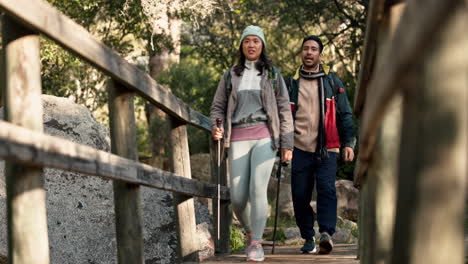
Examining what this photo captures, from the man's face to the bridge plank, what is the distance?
266cm

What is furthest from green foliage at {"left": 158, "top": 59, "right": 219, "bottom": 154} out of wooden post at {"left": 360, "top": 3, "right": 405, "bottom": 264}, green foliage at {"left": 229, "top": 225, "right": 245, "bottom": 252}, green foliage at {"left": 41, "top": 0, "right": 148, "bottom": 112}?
wooden post at {"left": 360, "top": 3, "right": 405, "bottom": 264}

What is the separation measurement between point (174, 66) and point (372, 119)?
1648cm

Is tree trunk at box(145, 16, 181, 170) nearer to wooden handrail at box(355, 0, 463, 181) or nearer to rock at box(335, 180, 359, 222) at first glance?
rock at box(335, 180, 359, 222)

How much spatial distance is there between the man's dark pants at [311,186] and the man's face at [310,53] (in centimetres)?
77

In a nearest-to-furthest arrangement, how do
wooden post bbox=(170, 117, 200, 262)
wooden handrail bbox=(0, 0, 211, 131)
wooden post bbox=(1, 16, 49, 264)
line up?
1. wooden handrail bbox=(0, 0, 211, 131)
2. wooden post bbox=(1, 16, 49, 264)
3. wooden post bbox=(170, 117, 200, 262)

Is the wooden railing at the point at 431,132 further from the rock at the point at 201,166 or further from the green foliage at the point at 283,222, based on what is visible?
the rock at the point at 201,166

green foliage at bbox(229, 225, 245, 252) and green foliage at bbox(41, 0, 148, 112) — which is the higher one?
green foliage at bbox(41, 0, 148, 112)

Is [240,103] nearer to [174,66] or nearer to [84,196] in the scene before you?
[84,196]

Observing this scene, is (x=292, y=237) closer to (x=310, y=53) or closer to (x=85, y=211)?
(x=310, y=53)

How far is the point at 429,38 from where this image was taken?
198 centimetres

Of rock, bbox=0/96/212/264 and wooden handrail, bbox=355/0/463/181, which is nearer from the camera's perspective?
wooden handrail, bbox=355/0/463/181

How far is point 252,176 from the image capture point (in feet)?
22.4

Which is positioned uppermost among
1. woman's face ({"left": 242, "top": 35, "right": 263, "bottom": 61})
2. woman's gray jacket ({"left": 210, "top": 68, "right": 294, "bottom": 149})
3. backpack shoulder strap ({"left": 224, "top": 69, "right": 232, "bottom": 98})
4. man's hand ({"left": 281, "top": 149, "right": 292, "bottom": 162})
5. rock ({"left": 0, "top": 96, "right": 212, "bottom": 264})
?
woman's face ({"left": 242, "top": 35, "right": 263, "bottom": 61})

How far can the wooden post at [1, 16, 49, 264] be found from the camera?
12.0 ft
